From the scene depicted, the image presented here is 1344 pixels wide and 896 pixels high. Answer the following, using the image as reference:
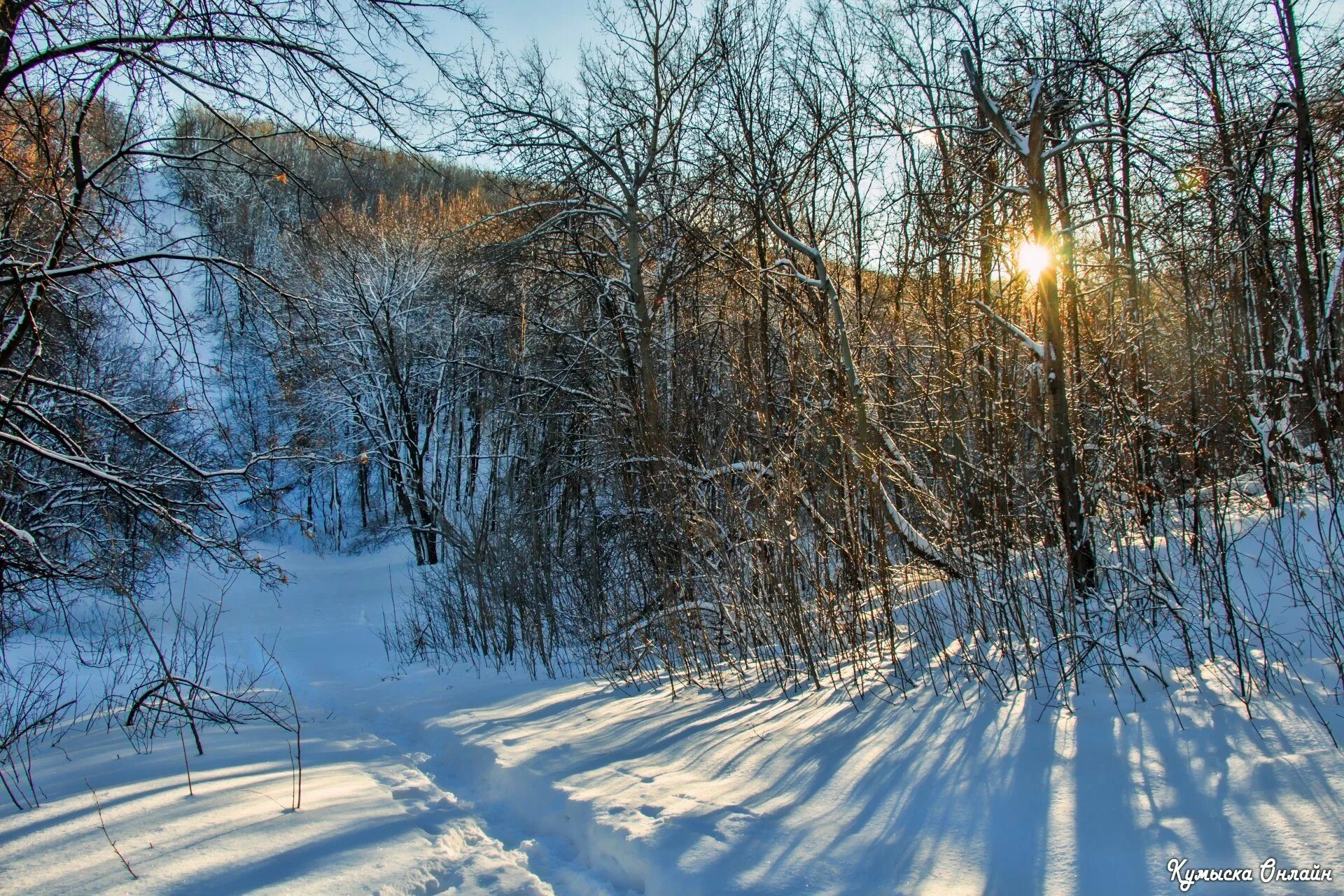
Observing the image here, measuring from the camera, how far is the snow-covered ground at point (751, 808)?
235 centimetres

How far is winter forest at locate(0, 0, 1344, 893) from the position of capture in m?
3.50

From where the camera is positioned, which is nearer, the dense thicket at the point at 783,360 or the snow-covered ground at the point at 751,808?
the snow-covered ground at the point at 751,808

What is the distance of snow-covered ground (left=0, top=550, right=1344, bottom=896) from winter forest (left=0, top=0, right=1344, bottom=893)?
3 centimetres

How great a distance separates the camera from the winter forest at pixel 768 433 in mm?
3500

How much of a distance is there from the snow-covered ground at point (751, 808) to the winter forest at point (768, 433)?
0.03 m

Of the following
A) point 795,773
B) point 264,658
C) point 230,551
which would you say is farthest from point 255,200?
point 264,658

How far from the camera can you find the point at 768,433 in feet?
18.5

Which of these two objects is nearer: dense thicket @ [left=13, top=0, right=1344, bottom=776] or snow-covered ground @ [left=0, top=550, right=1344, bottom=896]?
snow-covered ground @ [left=0, top=550, right=1344, bottom=896]

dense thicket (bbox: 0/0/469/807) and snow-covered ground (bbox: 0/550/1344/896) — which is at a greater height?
dense thicket (bbox: 0/0/469/807)

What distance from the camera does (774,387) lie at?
1006 centimetres

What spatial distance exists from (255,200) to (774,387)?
6.58 metres

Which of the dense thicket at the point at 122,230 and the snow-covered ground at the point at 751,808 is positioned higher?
the dense thicket at the point at 122,230

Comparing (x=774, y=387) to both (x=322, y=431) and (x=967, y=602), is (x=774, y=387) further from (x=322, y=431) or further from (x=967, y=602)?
(x=322, y=431)

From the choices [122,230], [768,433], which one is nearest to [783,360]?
[768,433]
